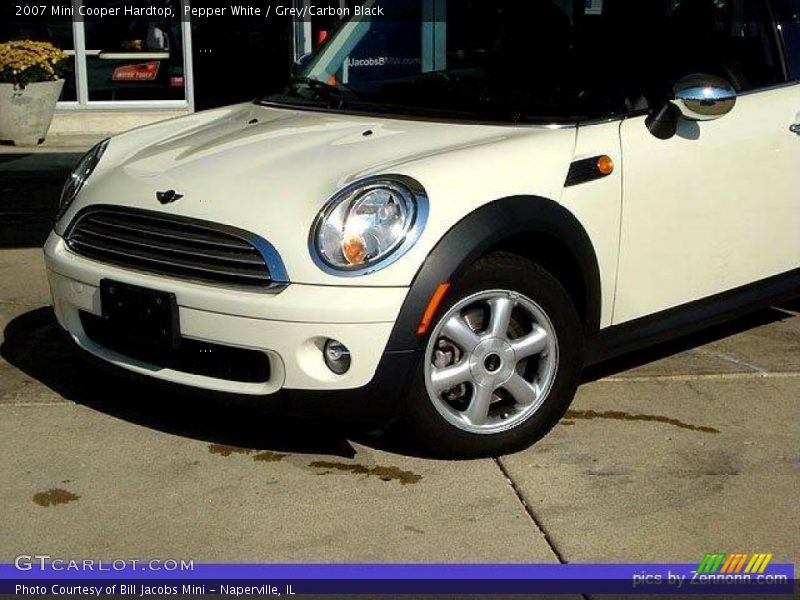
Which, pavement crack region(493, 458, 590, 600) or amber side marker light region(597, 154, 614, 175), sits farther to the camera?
amber side marker light region(597, 154, 614, 175)

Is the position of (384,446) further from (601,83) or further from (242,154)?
(601,83)

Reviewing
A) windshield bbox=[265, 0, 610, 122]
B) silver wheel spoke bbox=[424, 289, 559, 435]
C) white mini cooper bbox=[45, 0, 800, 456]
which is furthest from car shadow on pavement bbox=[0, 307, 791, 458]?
windshield bbox=[265, 0, 610, 122]

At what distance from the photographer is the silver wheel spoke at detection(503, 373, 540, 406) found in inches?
166

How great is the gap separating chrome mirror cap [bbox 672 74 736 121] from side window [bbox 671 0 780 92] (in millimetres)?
443

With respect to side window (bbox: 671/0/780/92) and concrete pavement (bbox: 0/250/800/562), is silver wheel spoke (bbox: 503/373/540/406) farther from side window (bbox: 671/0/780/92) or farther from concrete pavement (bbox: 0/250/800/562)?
side window (bbox: 671/0/780/92)

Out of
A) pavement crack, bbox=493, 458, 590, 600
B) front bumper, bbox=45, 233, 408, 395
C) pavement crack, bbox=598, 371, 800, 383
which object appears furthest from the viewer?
pavement crack, bbox=598, 371, 800, 383

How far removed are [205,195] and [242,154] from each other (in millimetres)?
304

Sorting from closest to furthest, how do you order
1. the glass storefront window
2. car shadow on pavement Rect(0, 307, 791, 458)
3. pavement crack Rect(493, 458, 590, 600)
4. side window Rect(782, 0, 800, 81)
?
pavement crack Rect(493, 458, 590, 600) < car shadow on pavement Rect(0, 307, 791, 458) < side window Rect(782, 0, 800, 81) < the glass storefront window

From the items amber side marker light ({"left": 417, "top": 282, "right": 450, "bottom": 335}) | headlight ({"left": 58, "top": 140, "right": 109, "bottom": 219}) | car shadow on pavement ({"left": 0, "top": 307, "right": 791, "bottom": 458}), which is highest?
headlight ({"left": 58, "top": 140, "right": 109, "bottom": 219})

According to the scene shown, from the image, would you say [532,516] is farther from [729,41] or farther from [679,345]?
[729,41]

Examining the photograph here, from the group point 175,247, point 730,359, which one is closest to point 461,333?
point 175,247

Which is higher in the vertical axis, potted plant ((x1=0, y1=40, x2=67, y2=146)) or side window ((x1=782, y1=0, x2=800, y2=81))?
side window ((x1=782, y1=0, x2=800, y2=81))

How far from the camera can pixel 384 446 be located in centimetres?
439

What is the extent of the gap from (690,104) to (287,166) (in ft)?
4.85
